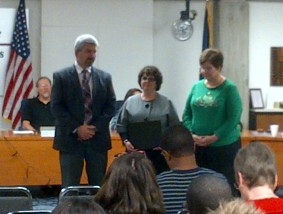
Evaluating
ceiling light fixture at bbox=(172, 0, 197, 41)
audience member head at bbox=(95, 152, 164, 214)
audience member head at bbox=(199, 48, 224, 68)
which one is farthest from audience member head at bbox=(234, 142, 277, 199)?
ceiling light fixture at bbox=(172, 0, 197, 41)

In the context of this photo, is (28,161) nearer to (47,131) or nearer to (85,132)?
(47,131)

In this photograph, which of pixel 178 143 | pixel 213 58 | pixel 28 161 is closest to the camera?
pixel 178 143

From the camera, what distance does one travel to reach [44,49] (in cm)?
1061

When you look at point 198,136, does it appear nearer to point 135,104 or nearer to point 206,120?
point 206,120

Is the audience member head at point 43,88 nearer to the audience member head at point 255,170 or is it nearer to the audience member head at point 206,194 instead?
the audience member head at point 255,170

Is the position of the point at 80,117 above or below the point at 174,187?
above

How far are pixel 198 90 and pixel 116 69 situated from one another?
18.5 ft

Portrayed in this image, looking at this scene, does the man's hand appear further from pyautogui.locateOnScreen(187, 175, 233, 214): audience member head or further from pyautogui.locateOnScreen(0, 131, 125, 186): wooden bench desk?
pyautogui.locateOnScreen(0, 131, 125, 186): wooden bench desk

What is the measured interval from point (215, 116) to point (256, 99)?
20.3 ft

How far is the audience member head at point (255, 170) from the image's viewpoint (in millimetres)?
3002

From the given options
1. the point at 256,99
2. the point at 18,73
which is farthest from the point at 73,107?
the point at 256,99

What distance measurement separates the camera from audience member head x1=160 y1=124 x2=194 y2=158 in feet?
13.8

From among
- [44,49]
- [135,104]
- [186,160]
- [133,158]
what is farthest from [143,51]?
[133,158]

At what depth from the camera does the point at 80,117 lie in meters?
5.27
